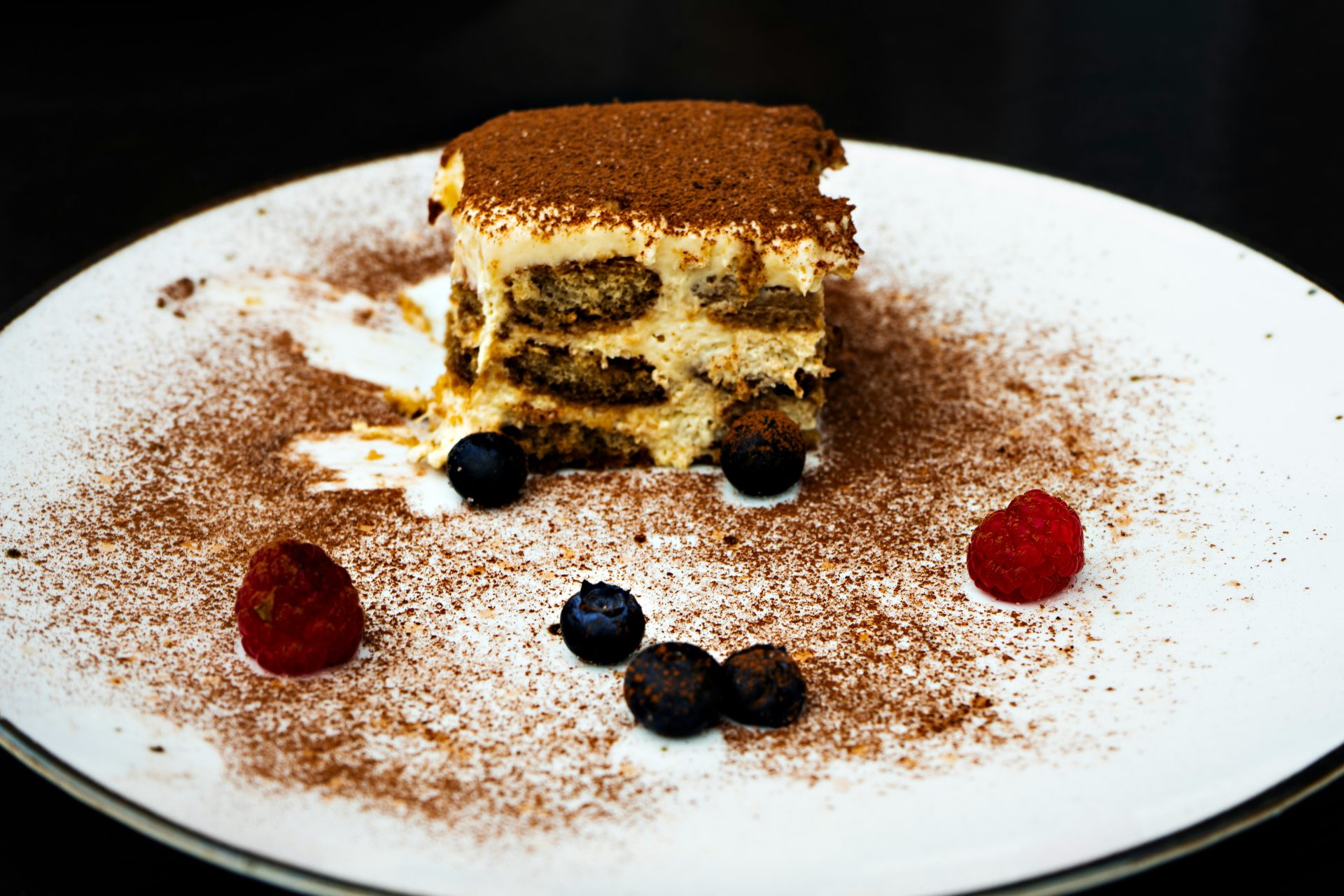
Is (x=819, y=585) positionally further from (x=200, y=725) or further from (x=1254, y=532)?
(x=200, y=725)

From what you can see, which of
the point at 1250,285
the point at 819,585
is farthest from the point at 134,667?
the point at 1250,285

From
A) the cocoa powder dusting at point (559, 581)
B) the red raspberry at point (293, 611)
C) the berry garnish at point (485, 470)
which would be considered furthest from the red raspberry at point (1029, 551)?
the red raspberry at point (293, 611)

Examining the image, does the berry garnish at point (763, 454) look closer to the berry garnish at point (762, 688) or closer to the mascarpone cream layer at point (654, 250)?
the mascarpone cream layer at point (654, 250)

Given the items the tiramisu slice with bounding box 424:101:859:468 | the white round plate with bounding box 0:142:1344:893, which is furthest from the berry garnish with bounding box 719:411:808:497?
the white round plate with bounding box 0:142:1344:893

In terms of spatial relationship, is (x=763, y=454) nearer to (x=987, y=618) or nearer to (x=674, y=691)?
(x=987, y=618)

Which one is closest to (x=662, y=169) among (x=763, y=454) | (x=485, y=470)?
(x=763, y=454)

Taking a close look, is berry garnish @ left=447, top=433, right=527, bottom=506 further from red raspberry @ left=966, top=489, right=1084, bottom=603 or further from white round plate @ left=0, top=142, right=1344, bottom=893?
red raspberry @ left=966, top=489, right=1084, bottom=603
